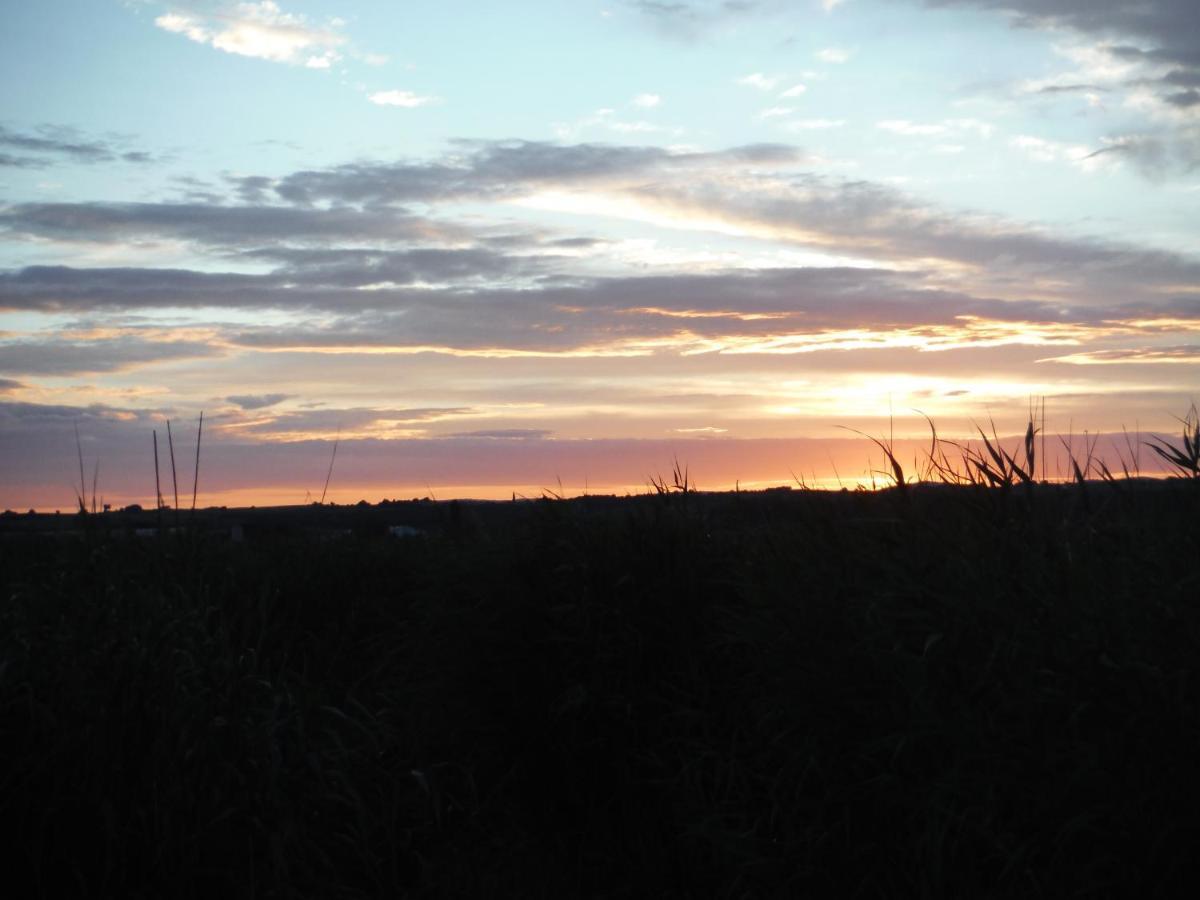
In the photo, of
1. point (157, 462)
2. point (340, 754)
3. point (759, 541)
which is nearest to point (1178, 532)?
point (759, 541)

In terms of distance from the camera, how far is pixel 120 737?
632 centimetres

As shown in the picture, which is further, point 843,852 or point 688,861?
point 688,861

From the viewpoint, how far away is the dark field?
15.2 ft

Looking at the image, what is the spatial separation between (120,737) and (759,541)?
4252 mm

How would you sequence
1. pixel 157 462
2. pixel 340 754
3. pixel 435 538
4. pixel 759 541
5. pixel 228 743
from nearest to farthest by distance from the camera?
pixel 228 743 → pixel 340 754 → pixel 759 541 → pixel 157 462 → pixel 435 538

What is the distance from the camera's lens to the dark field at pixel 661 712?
15.2 ft

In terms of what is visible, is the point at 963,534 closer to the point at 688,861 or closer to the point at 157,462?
the point at 688,861

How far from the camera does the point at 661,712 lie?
770 cm

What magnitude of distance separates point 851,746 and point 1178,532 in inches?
73.1

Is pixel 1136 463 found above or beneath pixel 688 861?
above

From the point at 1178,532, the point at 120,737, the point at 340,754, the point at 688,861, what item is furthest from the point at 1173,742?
the point at 120,737

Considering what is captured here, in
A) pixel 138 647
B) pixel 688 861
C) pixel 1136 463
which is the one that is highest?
pixel 1136 463

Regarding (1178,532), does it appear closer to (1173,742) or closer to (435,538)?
(1173,742)

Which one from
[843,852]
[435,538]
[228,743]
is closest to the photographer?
[843,852]
